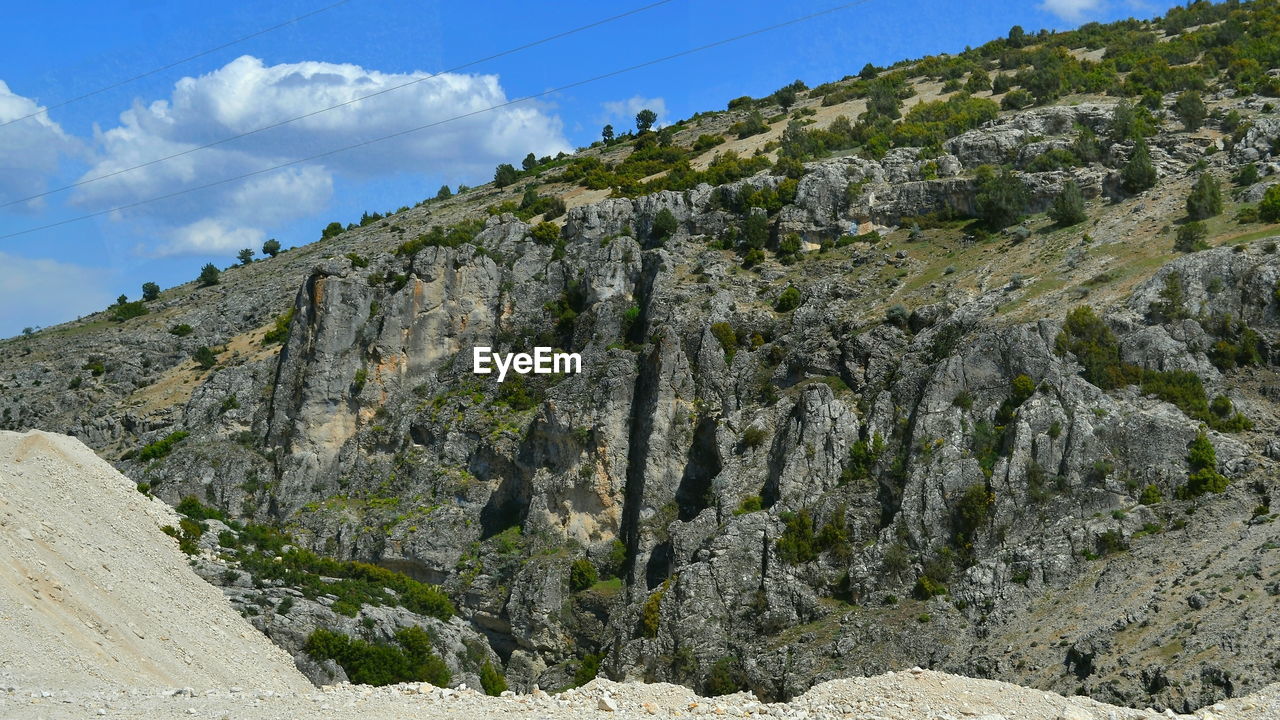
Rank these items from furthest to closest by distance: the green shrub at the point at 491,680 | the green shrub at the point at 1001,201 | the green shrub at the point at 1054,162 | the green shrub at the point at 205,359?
1. the green shrub at the point at 205,359
2. the green shrub at the point at 1054,162
3. the green shrub at the point at 1001,201
4. the green shrub at the point at 491,680

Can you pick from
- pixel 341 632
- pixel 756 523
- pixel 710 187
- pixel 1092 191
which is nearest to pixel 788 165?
pixel 710 187

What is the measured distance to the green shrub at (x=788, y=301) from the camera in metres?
56.2

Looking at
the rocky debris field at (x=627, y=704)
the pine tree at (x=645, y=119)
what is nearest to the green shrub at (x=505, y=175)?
the pine tree at (x=645, y=119)

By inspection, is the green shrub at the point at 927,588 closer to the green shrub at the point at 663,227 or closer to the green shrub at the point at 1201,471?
the green shrub at the point at 1201,471

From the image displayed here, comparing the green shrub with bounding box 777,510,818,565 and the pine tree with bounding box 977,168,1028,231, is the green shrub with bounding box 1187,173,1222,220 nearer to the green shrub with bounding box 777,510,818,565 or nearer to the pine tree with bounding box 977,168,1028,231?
the pine tree with bounding box 977,168,1028,231

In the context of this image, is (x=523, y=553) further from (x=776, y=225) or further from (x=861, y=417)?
(x=776, y=225)

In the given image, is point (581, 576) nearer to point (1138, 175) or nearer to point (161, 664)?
point (161, 664)

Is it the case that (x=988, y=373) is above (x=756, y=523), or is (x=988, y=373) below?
above

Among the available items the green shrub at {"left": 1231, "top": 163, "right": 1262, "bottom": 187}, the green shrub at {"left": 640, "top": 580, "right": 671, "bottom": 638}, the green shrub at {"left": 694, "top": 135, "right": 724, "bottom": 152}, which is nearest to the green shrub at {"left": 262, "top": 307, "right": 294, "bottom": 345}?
the green shrub at {"left": 694, "top": 135, "right": 724, "bottom": 152}

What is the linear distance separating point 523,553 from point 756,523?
35.6 ft

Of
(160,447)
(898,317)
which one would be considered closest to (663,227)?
(898,317)

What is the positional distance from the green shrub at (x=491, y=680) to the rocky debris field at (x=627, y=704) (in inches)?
533

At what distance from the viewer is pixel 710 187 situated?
6600 centimetres

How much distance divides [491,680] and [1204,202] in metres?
34.7
